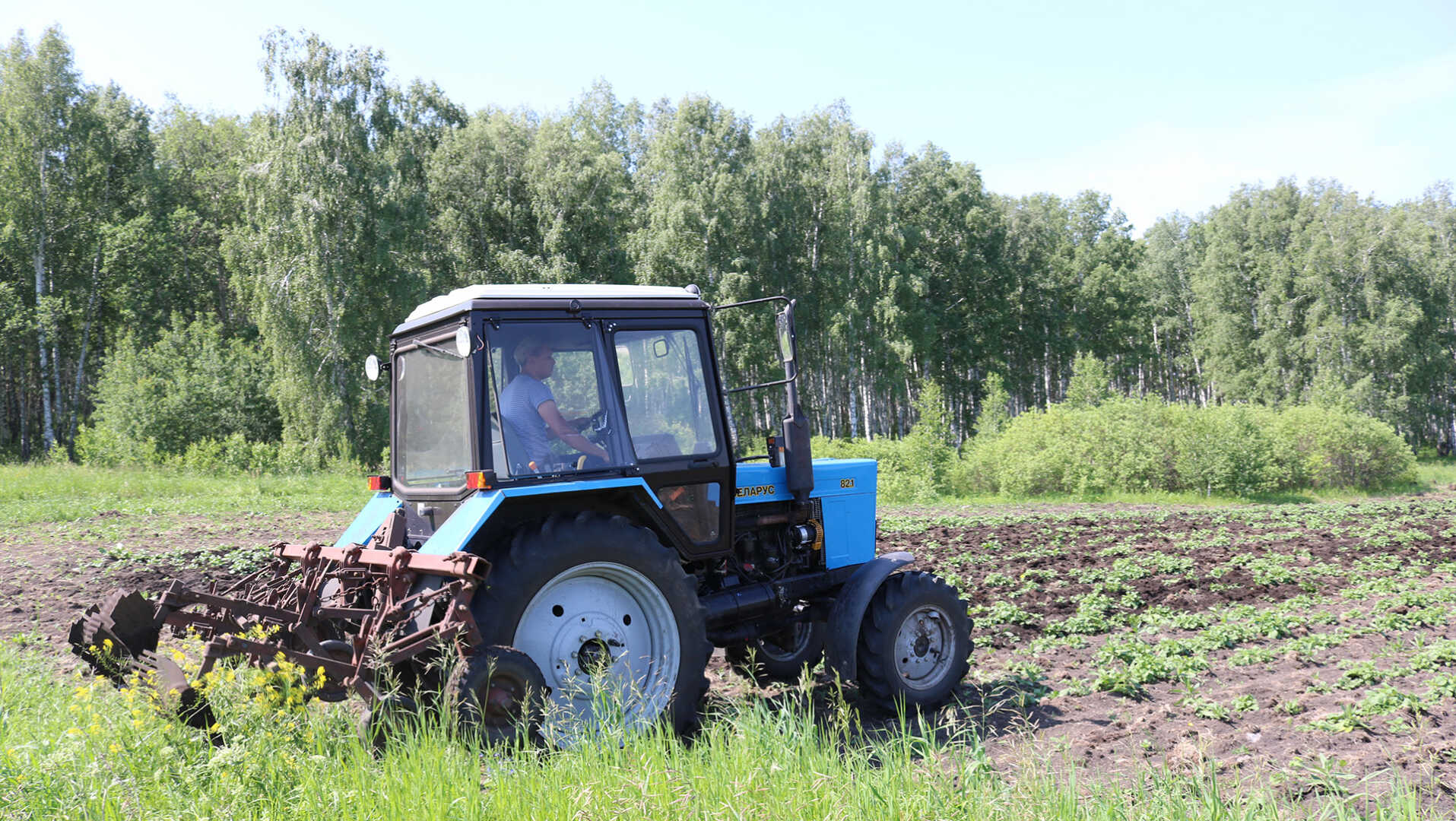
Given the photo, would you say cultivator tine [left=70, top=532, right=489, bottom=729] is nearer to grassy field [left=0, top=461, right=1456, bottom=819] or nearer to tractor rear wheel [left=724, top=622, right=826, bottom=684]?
grassy field [left=0, top=461, right=1456, bottom=819]

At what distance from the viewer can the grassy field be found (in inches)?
132

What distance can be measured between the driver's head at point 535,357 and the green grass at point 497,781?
1.81 metres

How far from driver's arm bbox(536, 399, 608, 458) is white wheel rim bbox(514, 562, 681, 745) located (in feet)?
2.11

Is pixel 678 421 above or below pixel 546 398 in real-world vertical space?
below

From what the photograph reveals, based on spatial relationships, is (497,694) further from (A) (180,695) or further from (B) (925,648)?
(B) (925,648)

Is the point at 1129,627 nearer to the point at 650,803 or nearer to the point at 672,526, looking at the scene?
the point at 672,526

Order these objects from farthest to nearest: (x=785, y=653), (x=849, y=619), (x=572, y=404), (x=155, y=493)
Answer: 1. (x=155, y=493)
2. (x=785, y=653)
3. (x=849, y=619)
4. (x=572, y=404)

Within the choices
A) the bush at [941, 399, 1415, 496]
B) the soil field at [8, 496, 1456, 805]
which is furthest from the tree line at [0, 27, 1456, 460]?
the soil field at [8, 496, 1456, 805]

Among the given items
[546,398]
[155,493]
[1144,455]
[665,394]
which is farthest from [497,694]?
[1144,455]

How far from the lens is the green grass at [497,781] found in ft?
10.7

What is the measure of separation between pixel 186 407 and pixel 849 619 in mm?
28320

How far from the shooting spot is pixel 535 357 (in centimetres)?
491

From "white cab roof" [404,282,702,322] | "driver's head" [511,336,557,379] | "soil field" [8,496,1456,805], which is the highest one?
"white cab roof" [404,282,702,322]

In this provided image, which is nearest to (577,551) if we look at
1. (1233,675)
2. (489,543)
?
(489,543)
